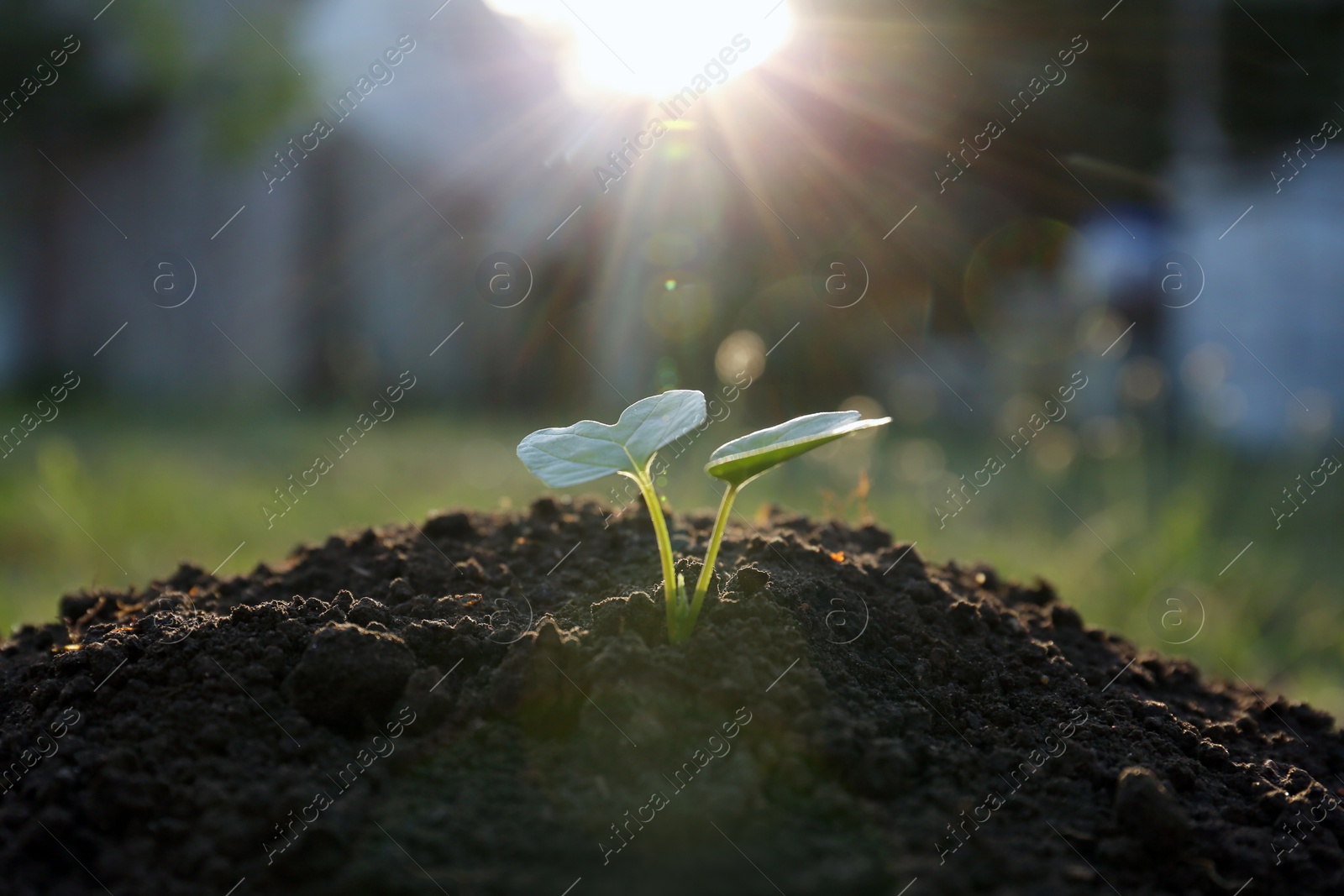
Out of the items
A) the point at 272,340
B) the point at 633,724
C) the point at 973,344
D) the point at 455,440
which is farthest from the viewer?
the point at 272,340

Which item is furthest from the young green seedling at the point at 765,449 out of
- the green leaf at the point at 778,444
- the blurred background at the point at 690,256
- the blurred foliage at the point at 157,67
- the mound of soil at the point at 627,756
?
the blurred foliage at the point at 157,67

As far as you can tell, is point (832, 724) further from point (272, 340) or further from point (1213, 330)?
point (272, 340)

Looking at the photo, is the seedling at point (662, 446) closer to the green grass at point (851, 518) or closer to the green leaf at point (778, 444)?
the green leaf at point (778, 444)

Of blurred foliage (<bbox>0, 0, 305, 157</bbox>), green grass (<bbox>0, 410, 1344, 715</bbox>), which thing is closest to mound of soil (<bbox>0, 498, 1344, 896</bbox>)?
green grass (<bbox>0, 410, 1344, 715</bbox>)

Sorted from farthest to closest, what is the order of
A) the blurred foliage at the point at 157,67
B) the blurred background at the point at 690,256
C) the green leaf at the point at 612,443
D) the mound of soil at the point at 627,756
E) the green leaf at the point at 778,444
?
1. the blurred foliage at the point at 157,67
2. the blurred background at the point at 690,256
3. the green leaf at the point at 612,443
4. the green leaf at the point at 778,444
5. the mound of soil at the point at 627,756

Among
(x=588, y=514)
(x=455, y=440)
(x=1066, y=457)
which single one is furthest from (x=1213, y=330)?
(x=588, y=514)

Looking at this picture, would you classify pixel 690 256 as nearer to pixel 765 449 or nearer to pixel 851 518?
pixel 851 518

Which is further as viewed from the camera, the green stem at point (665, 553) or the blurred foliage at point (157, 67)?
the blurred foliage at point (157, 67)
